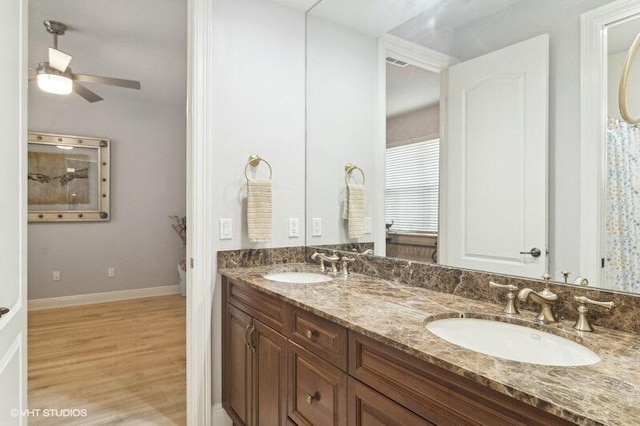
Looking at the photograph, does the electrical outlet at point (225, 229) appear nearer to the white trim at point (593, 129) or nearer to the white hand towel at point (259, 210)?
the white hand towel at point (259, 210)

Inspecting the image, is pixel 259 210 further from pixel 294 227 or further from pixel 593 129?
pixel 593 129

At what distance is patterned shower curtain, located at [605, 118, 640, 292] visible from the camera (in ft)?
3.43

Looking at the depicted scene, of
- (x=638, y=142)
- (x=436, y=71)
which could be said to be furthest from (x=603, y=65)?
(x=436, y=71)

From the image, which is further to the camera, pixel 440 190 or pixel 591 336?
pixel 440 190

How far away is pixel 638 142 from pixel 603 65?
27cm

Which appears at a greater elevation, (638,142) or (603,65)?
(603,65)

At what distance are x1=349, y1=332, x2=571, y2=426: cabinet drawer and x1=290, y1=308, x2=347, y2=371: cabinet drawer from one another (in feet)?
0.17

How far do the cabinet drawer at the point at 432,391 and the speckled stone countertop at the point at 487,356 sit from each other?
0.04 metres

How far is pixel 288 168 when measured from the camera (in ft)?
7.61

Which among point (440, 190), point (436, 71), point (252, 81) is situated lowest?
point (440, 190)

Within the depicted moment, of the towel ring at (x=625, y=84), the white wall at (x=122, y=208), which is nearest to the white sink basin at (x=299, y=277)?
the towel ring at (x=625, y=84)

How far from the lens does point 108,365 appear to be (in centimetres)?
282

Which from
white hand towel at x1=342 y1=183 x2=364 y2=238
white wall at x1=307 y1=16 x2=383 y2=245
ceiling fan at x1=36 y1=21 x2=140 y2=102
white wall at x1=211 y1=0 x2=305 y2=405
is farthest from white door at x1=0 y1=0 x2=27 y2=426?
ceiling fan at x1=36 y1=21 x2=140 y2=102

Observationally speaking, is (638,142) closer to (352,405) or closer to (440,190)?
(440,190)
